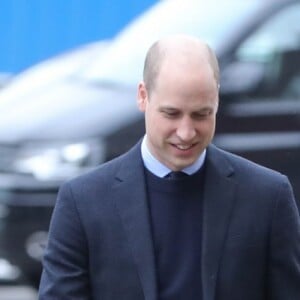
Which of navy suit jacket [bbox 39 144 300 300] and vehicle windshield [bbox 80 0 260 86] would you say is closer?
navy suit jacket [bbox 39 144 300 300]

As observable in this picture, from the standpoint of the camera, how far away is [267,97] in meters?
6.80

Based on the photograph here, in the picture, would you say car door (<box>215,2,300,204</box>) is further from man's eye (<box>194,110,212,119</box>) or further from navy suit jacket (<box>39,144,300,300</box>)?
man's eye (<box>194,110,212,119</box>)

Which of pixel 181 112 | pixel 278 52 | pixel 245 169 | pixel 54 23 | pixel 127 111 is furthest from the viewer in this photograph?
pixel 54 23

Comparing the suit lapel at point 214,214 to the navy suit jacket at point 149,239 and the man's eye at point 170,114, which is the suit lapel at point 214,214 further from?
the man's eye at point 170,114

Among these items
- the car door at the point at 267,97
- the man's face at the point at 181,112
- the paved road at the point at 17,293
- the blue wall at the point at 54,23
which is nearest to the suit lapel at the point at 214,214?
the man's face at the point at 181,112

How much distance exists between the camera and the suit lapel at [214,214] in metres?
2.99

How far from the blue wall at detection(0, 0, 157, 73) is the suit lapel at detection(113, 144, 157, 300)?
31.3ft

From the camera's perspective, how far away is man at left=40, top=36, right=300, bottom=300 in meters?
2.99

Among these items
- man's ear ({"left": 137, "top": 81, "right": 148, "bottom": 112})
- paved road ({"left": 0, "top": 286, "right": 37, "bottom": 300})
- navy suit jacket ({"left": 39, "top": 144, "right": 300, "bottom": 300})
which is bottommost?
navy suit jacket ({"left": 39, "top": 144, "right": 300, "bottom": 300})

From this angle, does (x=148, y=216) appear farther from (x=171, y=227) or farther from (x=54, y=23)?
(x=54, y=23)

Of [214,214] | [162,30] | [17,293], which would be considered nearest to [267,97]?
[162,30]

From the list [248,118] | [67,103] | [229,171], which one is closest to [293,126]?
[248,118]

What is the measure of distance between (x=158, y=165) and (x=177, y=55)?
305 millimetres

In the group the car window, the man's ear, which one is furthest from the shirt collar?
the car window
